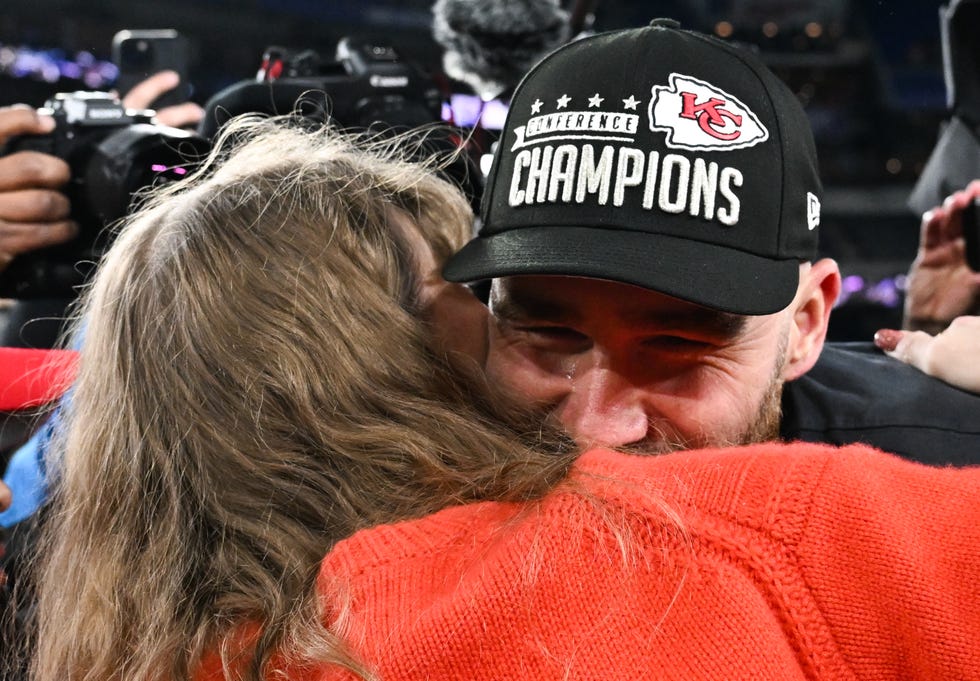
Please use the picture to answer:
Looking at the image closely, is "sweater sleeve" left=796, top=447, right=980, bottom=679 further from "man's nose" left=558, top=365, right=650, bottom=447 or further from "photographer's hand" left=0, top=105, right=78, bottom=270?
"photographer's hand" left=0, top=105, right=78, bottom=270

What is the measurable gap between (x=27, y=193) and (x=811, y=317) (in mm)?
924

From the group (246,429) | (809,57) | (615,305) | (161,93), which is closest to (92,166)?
(161,93)

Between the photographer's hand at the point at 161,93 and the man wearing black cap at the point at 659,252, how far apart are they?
70cm

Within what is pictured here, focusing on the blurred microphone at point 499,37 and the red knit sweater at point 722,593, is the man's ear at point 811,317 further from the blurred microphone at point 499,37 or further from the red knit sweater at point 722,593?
the blurred microphone at point 499,37

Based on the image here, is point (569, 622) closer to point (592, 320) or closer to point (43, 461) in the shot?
point (592, 320)

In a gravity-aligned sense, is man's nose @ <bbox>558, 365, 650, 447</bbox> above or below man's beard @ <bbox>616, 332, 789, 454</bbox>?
above

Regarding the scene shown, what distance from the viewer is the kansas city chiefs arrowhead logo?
89cm

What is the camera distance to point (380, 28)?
8227 mm

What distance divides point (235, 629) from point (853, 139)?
31.2ft

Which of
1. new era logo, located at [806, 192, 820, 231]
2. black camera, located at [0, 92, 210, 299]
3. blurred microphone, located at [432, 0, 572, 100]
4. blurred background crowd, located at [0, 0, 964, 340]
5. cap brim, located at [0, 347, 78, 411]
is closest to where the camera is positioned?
new era logo, located at [806, 192, 820, 231]

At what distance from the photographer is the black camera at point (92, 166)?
1.22m

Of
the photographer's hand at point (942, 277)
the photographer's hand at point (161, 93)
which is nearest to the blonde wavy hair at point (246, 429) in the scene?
the photographer's hand at point (161, 93)

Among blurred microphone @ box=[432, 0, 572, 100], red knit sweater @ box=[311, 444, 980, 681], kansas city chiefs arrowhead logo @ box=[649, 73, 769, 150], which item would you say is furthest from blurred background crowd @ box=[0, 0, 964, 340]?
red knit sweater @ box=[311, 444, 980, 681]

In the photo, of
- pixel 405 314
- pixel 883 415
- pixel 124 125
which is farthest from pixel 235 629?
pixel 124 125
